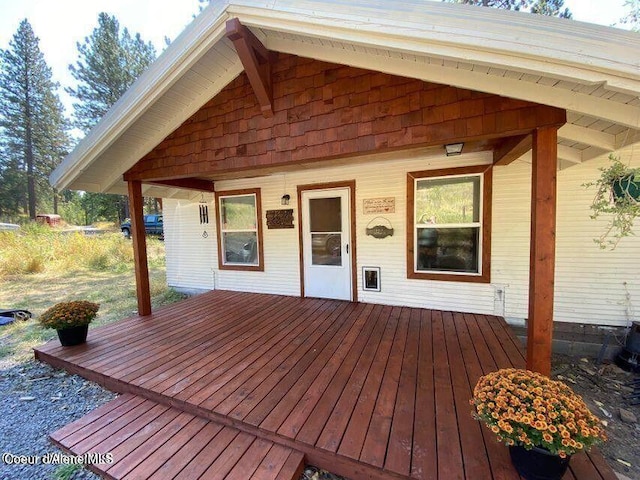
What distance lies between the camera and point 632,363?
10.0 feet

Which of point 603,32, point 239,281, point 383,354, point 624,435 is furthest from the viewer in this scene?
point 239,281

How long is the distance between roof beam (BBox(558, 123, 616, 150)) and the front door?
271 cm

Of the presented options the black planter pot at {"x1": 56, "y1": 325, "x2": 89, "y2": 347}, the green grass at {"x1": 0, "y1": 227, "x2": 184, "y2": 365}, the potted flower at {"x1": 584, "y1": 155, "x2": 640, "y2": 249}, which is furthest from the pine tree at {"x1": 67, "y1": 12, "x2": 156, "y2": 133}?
the potted flower at {"x1": 584, "y1": 155, "x2": 640, "y2": 249}

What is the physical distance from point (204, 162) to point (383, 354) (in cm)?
306

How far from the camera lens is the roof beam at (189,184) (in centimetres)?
427

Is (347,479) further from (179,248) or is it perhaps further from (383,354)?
(179,248)

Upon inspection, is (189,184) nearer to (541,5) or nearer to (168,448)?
(168,448)

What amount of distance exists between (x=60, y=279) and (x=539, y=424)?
1081cm

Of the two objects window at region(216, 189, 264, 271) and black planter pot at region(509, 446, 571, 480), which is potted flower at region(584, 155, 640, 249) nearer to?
black planter pot at region(509, 446, 571, 480)

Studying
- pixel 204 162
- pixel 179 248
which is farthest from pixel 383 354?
pixel 179 248

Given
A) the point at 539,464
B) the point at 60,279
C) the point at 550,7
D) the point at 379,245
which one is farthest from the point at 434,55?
the point at 60,279

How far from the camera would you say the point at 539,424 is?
1284 mm

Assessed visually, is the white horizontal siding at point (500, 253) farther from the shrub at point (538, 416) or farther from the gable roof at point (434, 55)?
the shrub at point (538, 416)

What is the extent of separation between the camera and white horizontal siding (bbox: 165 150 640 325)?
334cm
